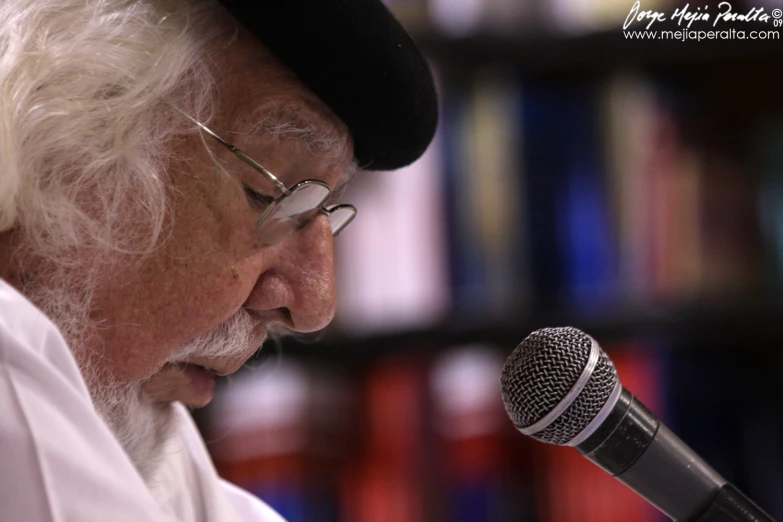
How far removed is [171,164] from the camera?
82cm

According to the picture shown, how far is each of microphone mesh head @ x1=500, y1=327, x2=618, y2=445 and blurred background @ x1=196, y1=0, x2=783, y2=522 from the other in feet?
3.18

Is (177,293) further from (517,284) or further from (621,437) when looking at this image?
(517,284)

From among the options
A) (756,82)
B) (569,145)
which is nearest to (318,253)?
(569,145)

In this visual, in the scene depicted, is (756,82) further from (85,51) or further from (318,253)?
(85,51)

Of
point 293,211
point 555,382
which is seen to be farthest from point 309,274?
point 555,382

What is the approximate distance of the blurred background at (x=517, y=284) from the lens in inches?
67.6

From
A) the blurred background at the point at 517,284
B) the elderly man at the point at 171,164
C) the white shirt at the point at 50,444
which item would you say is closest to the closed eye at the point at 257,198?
the elderly man at the point at 171,164

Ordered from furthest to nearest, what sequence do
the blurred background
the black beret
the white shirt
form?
the blurred background → the black beret → the white shirt

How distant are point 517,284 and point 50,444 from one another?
4.17ft

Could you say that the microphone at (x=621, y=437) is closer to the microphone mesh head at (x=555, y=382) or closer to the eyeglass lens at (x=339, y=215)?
the microphone mesh head at (x=555, y=382)

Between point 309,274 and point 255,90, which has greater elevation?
point 255,90

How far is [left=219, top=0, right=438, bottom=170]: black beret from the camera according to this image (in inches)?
31.7

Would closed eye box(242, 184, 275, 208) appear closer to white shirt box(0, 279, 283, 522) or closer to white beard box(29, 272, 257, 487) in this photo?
white beard box(29, 272, 257, 487)

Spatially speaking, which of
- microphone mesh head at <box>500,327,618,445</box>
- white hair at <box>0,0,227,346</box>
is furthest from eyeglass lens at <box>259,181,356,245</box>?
microphone mesh head at <box>500,327,618,445</box>
